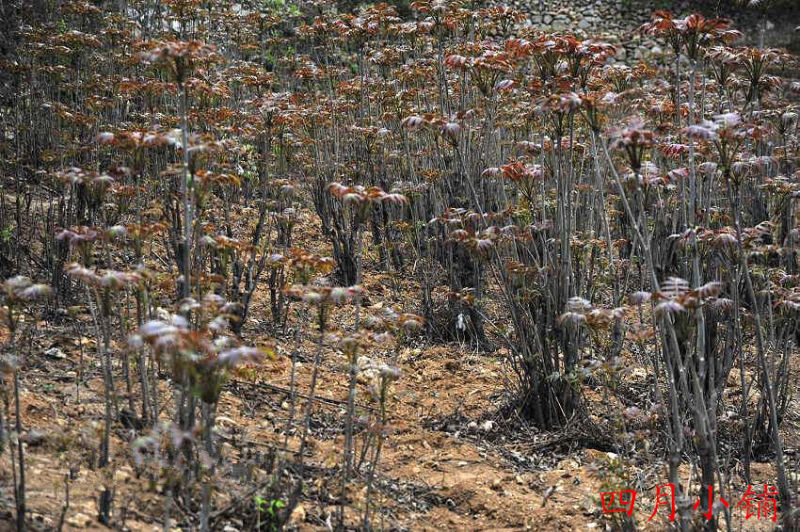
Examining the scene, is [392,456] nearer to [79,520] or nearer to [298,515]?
[298,515]

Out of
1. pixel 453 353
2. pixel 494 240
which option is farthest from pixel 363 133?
pixel 494 240

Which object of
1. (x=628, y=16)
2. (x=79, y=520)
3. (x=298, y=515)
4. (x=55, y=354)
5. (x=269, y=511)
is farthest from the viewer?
(x=628, y=16)

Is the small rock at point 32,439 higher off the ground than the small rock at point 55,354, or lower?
higher

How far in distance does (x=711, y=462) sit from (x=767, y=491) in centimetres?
82

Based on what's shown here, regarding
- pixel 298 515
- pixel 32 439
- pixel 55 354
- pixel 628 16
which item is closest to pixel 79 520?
pixel 32 439

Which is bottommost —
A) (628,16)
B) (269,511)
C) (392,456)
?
(392,456)

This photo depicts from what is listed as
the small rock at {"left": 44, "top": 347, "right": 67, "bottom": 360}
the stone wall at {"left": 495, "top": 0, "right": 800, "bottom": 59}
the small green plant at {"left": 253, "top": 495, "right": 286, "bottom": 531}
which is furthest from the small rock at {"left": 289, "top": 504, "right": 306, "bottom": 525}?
the stone wall at {"left": 495, "top": 0, "right": 800, "bottom": 59}

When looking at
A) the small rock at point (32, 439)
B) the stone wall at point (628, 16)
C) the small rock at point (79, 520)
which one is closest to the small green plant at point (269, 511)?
the small rock at point (79, 520)

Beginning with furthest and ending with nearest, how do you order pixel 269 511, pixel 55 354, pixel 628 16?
pixel 628 16 → pixel 55 354 → pixel 269 511

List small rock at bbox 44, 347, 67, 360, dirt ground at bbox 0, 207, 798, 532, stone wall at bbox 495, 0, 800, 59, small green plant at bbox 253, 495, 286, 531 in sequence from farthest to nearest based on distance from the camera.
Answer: stone wall at bbox 495, 0, 800, 59 < small rock at bbox 44, 347, 67, 360 < dirt ground at bbox 0, 207, 798, 532 < small green plant at bbox 253, 495, 286, 531

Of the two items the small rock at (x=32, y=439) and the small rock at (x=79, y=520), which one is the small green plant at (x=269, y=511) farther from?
the small rock at (x=32, y=439)

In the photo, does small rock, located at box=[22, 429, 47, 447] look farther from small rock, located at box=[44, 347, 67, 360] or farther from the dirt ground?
small rock, located at box=[44, 347, 67, 360]

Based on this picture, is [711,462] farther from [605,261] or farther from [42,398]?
[42,398]

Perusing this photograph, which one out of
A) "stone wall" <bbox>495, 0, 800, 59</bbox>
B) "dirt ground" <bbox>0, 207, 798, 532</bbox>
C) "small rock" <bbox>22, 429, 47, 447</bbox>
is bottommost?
"dirt ground" <bbox>0, 207, 798, 532</bbox>
